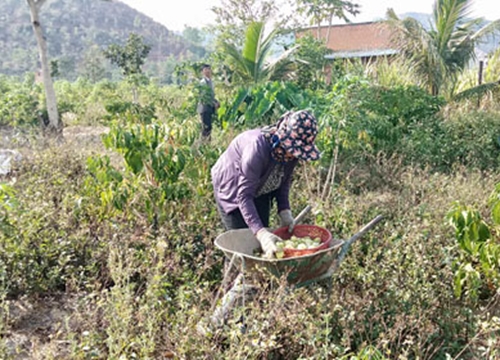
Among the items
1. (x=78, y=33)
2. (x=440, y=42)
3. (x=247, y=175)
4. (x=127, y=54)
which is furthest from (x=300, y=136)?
(x=78, y=33)

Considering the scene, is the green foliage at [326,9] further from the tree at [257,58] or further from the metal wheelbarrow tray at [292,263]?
the metal wheelbarrow tray at [292,263]

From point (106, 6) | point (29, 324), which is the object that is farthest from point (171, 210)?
point (106, 6)

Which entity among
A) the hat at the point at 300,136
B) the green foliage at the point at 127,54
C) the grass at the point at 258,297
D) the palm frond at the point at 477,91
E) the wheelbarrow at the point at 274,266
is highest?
the green foliage at the point at 127,54

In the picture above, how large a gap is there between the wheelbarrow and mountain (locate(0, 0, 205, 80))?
187ft

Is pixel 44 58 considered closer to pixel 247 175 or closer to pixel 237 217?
pixel 237 217

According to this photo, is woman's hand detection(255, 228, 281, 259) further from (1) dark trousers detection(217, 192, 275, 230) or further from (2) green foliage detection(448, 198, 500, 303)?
(2) green foliage detection(448, 198, 500, 303)

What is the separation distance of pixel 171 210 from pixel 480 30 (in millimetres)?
8289

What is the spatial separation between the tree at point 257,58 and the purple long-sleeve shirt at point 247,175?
6465 mm

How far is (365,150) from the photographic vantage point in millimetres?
6352

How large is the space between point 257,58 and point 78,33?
7452cm

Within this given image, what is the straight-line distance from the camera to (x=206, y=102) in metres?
7.21

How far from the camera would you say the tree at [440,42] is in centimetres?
880

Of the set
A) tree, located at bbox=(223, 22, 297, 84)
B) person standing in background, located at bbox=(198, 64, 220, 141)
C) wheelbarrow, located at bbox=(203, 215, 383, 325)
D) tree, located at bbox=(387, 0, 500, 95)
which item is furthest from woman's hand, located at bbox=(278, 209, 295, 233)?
tree, located at bbox=(387, 0, 500, 95)

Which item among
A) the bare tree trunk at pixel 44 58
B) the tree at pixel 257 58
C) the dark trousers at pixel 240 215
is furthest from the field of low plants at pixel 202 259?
the bare tree trunk at pixel 44 58
